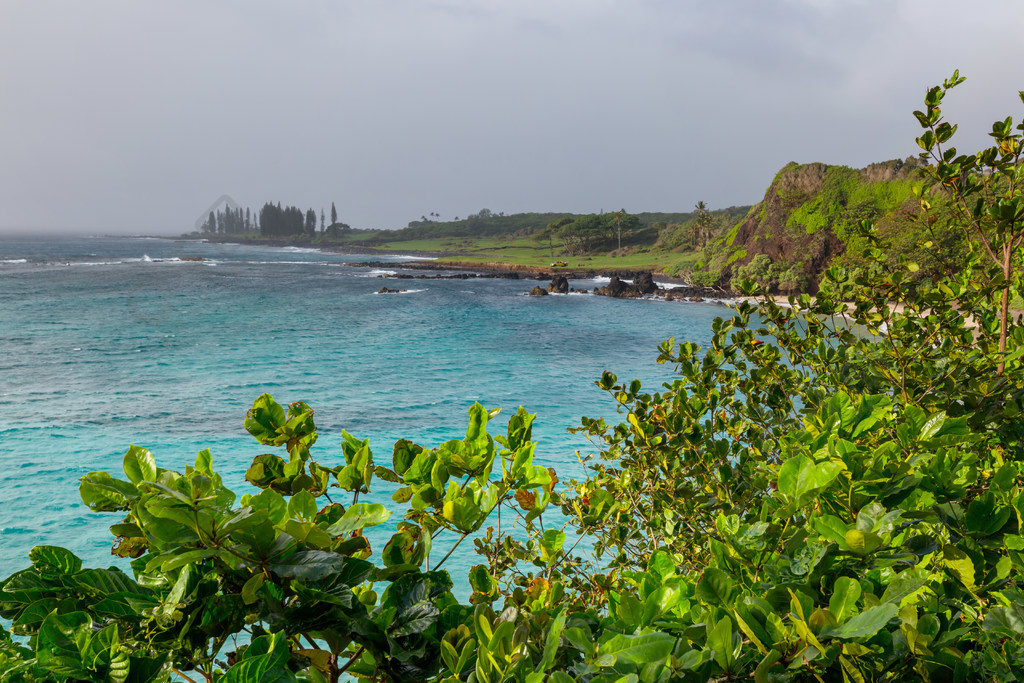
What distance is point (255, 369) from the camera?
24078 millimetres

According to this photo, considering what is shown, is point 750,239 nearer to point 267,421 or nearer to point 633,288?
point 633,288

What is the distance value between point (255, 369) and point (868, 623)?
25844 millimetres

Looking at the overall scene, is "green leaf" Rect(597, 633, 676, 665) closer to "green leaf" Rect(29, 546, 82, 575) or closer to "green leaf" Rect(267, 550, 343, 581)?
"green leaf" Rect(267, 550, 343, 581)

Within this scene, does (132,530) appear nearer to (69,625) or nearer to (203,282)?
(69,625)

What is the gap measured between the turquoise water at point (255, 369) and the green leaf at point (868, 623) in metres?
10.4

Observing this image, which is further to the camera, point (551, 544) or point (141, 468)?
point (551, 544)

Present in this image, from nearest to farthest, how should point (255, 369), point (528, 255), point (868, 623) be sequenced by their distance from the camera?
point (868, 623) < point (255, 369) < point (528, 255)

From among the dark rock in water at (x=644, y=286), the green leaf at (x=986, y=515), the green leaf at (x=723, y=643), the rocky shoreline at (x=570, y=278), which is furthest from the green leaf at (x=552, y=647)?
the dark rock in water at (x=644, y=286)

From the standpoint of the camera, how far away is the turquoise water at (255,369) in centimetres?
1435

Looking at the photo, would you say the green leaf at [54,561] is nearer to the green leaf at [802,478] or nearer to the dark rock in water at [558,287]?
the green leaf at [802,478]

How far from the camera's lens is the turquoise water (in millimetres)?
14352

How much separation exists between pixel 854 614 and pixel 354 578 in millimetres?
811

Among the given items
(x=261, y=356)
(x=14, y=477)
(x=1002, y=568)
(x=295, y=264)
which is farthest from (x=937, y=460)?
(x=295, y=264)

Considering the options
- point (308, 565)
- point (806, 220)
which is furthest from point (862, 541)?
point (806, 220)
